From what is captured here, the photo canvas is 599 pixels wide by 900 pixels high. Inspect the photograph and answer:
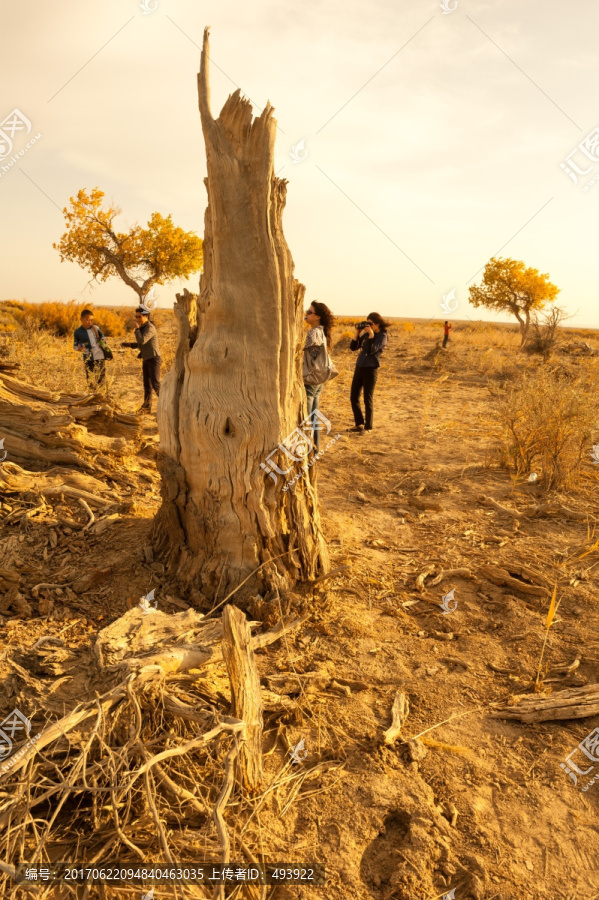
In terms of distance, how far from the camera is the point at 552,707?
110 inches

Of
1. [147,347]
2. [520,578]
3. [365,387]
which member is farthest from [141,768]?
[147,347]

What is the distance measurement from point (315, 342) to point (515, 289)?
938 inches

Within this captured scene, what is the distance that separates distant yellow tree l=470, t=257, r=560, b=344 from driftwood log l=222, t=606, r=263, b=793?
25147 mm

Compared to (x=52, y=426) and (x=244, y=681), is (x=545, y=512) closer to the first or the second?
(x=244, y=681)

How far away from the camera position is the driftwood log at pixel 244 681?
226cm

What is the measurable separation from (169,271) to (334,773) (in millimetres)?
23629

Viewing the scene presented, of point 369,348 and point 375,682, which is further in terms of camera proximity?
point 369,348

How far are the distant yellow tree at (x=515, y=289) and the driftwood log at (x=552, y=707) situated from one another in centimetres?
2422

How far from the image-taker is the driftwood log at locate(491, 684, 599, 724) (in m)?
2.77

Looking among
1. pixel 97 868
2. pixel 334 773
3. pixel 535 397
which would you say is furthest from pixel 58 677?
pixel 535 397

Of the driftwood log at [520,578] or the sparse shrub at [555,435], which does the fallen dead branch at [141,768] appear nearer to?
the driftwood log at [520,578]

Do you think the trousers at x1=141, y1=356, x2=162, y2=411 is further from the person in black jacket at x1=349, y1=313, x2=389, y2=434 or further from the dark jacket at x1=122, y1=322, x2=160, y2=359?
the person in black jacket at x1=349, y1=313, x2=389, y2=434

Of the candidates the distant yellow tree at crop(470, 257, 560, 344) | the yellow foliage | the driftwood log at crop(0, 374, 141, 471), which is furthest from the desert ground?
the distant yellow tree at crop(470, 257, 560, 344)

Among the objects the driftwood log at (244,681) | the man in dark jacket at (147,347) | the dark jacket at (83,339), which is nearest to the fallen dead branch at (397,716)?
the driftwood log at (244,681)
